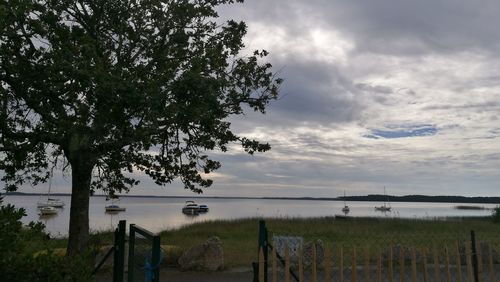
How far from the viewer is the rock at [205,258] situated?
13812 millimetres

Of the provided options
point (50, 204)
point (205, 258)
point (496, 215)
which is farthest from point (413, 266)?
point (50, 204)

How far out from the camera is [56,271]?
459cm

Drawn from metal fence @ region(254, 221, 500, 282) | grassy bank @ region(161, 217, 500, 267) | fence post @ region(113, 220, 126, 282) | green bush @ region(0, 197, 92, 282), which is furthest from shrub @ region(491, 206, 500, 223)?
green bush @ region(0, 197, 92, 282)

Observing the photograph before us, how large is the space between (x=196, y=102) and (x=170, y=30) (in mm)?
4971

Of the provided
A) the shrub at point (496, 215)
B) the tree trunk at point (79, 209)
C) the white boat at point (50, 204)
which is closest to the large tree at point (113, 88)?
the tree trunk at point (79, 209)

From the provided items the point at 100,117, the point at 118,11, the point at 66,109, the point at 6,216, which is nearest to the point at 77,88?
the point at 100,117

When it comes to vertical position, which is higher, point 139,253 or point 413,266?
point 139,253

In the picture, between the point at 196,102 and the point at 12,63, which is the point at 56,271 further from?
the point at 12,63

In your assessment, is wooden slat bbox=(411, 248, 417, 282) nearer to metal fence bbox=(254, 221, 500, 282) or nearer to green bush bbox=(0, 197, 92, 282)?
metal fence bbox=(254, 221, 500, 282)

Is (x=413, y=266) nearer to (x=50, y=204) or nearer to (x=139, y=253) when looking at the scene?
(x=139, y=253)

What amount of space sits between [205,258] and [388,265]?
7272 mm

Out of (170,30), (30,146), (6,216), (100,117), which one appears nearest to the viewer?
(6,216)

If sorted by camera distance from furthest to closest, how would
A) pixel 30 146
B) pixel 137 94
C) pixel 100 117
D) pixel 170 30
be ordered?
pixel 170 30
pixel 30 146
pixel 100 117
pixel 137 94

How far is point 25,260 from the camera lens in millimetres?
4430
